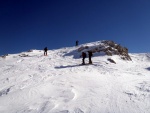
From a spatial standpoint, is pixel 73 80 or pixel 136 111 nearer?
pixel 136 111

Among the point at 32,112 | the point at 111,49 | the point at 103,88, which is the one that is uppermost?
the point at 111,49

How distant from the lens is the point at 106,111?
7.56m

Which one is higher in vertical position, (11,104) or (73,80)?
(73,80)

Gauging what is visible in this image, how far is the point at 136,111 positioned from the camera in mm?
7445

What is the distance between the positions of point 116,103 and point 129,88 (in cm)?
263

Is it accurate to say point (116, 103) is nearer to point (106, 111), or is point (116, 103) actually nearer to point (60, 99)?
point (106, 111)

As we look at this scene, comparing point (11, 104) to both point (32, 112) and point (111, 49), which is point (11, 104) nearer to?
point (32, 112)

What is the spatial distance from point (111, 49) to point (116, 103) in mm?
18885

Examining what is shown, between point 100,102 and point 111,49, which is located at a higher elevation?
point 111,49

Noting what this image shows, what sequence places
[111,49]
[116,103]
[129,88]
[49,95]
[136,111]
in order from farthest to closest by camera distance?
1. [111,49]
2. [129,88]
3. [49,95]
4. [116,103]
5. [136,111]

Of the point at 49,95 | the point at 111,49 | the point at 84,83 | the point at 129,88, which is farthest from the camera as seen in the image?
the point at 111,49

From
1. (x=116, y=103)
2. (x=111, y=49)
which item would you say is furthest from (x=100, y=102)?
(x=111, y=49)

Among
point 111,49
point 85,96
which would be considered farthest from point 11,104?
point 111,49

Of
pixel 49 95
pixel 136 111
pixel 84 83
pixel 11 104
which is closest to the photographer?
pixel 136 111
